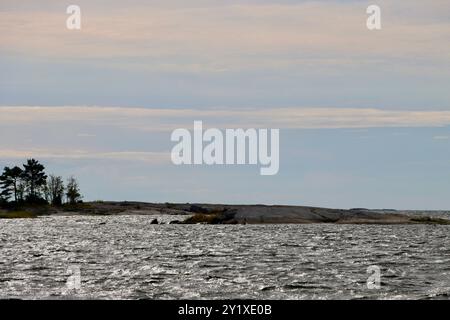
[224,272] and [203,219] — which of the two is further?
[203,219]

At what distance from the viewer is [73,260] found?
211ft

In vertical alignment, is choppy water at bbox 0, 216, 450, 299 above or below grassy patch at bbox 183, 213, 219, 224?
above

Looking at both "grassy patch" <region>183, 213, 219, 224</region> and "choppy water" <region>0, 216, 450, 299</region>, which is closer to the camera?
"choppy water" <region>0, 216, 450, 299</region>

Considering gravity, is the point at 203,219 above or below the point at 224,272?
below

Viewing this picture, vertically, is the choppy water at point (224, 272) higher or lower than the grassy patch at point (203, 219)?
higher

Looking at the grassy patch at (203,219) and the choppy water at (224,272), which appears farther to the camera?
the grassy patch at (203,219)

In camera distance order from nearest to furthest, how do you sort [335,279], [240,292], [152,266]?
[240,292] → [335,279] → [152,266]
